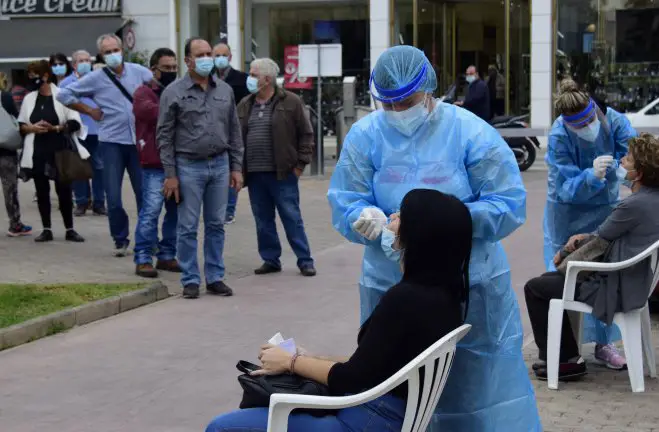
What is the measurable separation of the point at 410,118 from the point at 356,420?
1.27 metres

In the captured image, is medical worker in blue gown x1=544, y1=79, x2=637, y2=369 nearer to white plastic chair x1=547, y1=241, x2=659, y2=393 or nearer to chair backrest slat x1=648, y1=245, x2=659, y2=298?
white plastic chair x1=547, y1=241, x2=659, y2=393

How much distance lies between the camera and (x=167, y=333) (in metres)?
8.41

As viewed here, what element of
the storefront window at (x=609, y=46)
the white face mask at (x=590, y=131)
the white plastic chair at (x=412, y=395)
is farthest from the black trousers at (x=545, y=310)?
the storefront window at (x=609, y=46)

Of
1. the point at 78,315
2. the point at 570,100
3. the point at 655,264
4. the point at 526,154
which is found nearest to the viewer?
the point at 655,264

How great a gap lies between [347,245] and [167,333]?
4419 millimetres

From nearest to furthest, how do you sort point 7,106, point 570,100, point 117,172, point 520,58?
point 570,100 → point 117,172 → point 7,106 → point 520,58

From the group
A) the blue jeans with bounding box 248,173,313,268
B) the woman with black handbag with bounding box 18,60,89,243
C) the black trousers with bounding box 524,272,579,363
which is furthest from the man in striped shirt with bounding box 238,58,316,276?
the black trousers with bounding box 524,272,579,363

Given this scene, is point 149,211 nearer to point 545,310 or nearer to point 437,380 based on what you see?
point 545,310

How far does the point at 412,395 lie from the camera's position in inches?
155

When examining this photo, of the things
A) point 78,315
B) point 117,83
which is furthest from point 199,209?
point 117,83

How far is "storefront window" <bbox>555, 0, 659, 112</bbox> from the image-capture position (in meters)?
26.8

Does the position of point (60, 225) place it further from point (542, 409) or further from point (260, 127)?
point (542, 409)

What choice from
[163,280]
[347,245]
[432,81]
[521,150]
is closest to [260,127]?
[163,280]

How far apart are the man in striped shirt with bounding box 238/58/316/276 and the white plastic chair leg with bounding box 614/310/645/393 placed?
4.34 metres
